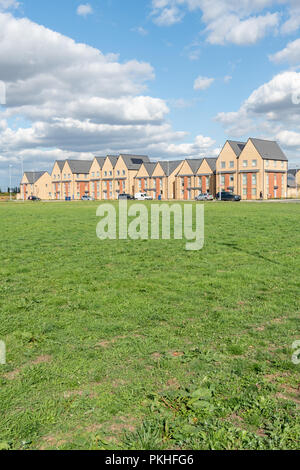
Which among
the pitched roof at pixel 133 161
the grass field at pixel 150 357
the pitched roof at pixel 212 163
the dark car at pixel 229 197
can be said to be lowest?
the grass field at pixel 150 357

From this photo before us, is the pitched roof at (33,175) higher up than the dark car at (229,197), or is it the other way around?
the pitched roof at (33,175)

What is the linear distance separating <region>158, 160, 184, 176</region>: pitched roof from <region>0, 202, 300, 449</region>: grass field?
9712 cm

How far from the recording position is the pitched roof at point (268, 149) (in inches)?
3452

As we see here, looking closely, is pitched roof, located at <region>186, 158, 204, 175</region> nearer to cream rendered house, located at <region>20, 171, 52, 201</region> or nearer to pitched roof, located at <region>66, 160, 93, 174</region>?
pitched roof, located at <region>66, 160, 93, 174</region>

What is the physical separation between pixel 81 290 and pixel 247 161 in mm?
85330

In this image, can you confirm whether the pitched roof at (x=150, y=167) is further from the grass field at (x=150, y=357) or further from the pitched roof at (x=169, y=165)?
the grass field at (x=150, y=357)

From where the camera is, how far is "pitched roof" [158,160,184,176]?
107 meters

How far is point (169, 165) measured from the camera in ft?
356

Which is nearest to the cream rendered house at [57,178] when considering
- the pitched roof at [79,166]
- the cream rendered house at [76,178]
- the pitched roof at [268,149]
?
the cream rendered house at [76,178]

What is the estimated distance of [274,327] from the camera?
6.73 m

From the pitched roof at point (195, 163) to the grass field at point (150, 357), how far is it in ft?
300

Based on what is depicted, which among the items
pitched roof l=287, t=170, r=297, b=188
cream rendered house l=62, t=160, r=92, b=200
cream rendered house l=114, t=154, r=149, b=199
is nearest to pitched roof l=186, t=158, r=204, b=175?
cream rendered house l=114, t=154, r=149, b=199

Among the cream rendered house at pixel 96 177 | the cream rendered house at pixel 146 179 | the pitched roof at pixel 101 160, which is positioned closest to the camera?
the cream rendered house at pixel 146 179

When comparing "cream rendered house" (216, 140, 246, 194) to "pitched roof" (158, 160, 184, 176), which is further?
"pitched roof" (158, 160, 184, 176)
